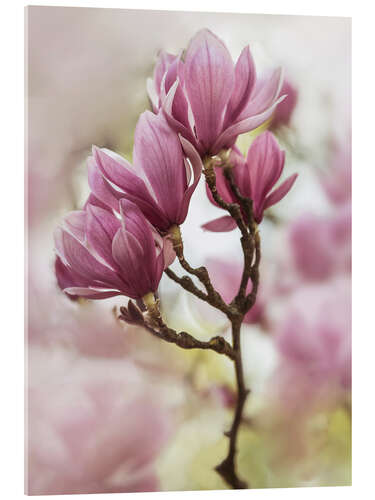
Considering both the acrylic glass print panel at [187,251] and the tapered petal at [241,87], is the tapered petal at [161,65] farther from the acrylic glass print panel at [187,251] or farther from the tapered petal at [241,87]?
the tapered petal at [241,87]

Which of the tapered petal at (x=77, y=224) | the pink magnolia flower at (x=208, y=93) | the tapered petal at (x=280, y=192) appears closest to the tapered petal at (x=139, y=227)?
the tapered petal at (x=77, y=224)

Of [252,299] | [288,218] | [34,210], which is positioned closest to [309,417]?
[252,299]

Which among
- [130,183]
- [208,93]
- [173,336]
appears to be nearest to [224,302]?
[173,336]

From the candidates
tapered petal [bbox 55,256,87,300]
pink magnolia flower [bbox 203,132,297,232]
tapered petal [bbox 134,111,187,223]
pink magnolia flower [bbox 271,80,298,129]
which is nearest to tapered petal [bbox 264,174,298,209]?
pink magnolia flower [bbox 203,132,297,232]

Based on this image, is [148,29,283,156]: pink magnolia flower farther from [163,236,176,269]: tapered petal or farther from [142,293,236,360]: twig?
[142,293,236,360]: twig

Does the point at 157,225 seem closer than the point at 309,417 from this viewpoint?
Yes

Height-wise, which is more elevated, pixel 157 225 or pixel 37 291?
pixel 157 225
